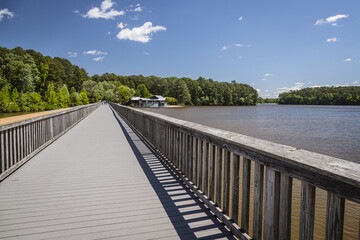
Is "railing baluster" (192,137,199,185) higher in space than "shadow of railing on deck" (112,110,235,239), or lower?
higher

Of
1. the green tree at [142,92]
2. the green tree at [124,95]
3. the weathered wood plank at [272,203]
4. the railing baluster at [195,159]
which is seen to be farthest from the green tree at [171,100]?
the weathered wood plank at [272,203]

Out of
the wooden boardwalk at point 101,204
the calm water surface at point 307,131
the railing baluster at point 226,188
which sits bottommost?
the calm water surface at point 307,131

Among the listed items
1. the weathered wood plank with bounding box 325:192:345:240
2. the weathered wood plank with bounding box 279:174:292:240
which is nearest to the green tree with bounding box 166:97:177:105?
the weathered wood plank with bounding box 279:174:292:240

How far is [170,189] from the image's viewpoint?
360 centimetres

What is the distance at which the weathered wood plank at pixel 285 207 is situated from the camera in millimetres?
1708

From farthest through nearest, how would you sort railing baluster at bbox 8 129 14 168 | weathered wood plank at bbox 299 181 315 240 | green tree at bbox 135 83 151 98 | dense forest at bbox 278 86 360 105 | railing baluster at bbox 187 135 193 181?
dense forest at bbox 278 86 360 105 < green tree at bbox 135 83 151 98 < railing baluster at bbox 8 129 14 168 < railing baluster at bbox 187 135 193 181 < weathered wood plank at bbox 299 181 315 240

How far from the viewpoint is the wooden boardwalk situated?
96.7 inches

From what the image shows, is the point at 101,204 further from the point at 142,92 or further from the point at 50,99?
the point at 142,92

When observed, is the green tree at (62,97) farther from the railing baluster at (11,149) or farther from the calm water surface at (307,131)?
the railing baluster at (11,149)

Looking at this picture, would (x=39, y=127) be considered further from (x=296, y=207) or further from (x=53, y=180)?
(x=296, y=207)

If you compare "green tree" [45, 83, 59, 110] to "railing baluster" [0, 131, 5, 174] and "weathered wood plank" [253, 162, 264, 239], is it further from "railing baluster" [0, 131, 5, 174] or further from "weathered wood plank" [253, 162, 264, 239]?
"weathered wood plank" [253, 162, 264, 239]

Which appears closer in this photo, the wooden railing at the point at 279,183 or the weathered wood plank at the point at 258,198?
the wooden railing at the point at 279,183

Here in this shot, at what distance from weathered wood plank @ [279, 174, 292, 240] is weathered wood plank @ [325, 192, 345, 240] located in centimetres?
35

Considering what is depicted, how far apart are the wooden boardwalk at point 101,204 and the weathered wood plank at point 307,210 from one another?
0.96 metres
